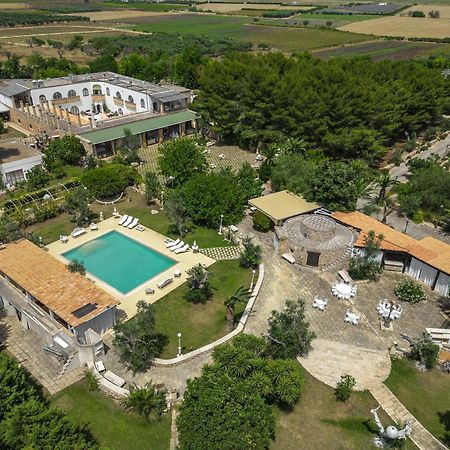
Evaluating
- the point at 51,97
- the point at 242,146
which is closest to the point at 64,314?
the point at 242,146

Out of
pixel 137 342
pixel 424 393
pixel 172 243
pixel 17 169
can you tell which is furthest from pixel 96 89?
pixel 424 393

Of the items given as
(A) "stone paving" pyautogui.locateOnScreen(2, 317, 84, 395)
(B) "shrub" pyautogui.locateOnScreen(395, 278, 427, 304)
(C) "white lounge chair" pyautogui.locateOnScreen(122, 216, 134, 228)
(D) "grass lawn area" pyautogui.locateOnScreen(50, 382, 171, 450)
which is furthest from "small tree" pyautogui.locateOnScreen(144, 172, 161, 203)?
(B) "shrub" pyautogui.locateOnScreen(395, 278, 427, 304)

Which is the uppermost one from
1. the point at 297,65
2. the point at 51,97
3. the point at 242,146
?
the point at 297,65

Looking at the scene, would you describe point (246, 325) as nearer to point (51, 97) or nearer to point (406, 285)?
point (406, 285)

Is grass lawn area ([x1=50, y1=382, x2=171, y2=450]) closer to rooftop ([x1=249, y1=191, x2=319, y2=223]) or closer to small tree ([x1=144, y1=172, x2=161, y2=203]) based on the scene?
rooftop ([x1=249, y1=191, x2=319, y2=223])

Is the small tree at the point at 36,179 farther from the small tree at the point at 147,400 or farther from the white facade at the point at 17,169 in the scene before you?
the small tree at the point at 147,400

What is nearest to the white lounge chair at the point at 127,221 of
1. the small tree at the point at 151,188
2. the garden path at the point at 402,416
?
the small tree at the point at 151,188
